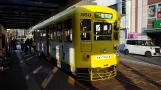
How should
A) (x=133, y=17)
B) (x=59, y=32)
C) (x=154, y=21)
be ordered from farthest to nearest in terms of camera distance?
(x=133, y=17), (x=154, y=21), (x=59, y=32)

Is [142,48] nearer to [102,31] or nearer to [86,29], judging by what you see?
[102,31]

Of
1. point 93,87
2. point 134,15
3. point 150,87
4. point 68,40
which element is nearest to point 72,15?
point 68,40

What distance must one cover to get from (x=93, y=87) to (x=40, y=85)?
2.08 m

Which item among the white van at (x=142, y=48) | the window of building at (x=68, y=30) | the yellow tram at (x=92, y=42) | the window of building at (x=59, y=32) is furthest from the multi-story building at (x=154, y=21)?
the window of building at (x=68, y=30)

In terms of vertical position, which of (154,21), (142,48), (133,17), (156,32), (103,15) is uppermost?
(133,17)

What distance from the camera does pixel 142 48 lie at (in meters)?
21.7

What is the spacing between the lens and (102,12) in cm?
855

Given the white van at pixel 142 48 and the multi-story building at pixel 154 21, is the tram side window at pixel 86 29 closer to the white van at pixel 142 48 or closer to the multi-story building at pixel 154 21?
the white van at pixel 142 48

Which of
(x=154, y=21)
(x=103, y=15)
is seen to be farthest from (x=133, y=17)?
(x=103, y=15)

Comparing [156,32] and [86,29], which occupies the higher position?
[156,32]

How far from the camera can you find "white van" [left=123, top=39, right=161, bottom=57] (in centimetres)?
2075

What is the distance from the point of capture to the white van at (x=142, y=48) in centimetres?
2075

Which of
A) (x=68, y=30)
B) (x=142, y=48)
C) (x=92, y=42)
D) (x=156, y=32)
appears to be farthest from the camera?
(x=156, y=32)

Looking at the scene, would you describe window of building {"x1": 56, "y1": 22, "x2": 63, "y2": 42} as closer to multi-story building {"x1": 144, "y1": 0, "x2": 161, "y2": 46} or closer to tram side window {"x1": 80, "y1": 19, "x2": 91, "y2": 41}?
tram side window {"x1": 80, "y1": 19, "x2": 91, "y2": 41}
